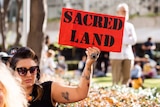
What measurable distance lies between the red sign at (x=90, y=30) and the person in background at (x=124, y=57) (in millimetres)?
4452

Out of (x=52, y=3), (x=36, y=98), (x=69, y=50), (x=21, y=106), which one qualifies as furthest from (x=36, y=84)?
(x=52, y=3)

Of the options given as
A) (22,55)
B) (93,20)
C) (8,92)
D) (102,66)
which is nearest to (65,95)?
(22,55)

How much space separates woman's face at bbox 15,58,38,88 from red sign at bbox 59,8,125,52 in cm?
38

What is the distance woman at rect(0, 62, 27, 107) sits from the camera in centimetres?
300

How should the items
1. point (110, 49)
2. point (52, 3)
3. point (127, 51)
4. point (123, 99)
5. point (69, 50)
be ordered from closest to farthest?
1. point (110, 49)
2. point (123, 99)
3. point (127, 51)
4. point (69, 50)
5. point (52, 3)

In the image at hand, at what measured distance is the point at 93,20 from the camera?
429cm

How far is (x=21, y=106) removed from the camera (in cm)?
318

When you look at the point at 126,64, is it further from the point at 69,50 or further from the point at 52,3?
the point at 52,3

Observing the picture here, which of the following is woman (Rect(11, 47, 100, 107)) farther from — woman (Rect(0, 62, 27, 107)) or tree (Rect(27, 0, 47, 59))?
tree (Rect(27, 0, 47, 59))

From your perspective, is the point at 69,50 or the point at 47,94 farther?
the point at 69,50

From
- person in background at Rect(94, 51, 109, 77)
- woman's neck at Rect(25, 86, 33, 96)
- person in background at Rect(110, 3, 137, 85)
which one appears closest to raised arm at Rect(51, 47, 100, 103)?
woman's neck at Rect(25, 86, 33, 96)

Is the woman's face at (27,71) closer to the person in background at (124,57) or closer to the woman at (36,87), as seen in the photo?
the woman at (36,87)

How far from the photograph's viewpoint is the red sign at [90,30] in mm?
4141

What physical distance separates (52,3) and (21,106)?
35118mm
